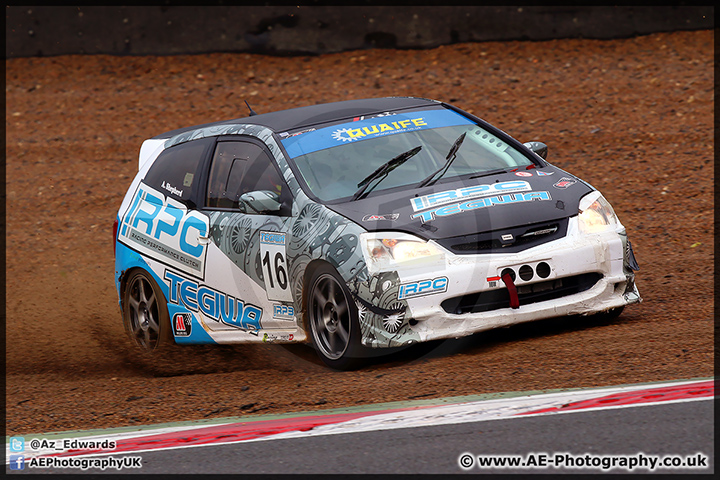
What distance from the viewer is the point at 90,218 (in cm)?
1273

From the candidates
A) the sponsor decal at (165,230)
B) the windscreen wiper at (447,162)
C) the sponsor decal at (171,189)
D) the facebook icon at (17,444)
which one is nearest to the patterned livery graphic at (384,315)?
the windscreen wiper at (447,162)

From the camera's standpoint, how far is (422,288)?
5.86m

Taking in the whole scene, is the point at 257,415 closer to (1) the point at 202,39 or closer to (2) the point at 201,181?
(2) the point at 201,181

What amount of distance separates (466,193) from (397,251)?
27.5 inches

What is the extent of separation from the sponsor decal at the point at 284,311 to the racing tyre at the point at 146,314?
1.40m

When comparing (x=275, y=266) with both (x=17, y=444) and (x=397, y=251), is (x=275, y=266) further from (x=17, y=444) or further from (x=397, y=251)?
(x=17, y=444)

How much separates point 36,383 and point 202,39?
10001 millimetres

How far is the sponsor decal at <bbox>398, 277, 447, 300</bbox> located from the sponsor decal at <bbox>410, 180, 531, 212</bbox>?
51 centimetres

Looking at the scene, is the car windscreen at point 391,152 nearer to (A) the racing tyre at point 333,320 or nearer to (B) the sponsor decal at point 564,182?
(B) the sponsor decal at point 564,182

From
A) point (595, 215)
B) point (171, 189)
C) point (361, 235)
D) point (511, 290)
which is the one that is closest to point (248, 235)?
point (361, 235)

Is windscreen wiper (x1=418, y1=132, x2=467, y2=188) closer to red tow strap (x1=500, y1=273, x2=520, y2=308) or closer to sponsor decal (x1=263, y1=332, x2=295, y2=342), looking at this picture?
red tow strap (x1=500, y1=273, x2=520, y2=308)

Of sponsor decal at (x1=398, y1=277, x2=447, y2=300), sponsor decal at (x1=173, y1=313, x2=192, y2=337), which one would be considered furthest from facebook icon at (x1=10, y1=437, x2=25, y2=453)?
sponsor decal at (x1=398, y1=277, x2=447, y2=300)

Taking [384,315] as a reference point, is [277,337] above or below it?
below

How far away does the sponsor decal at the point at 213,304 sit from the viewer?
22.5ft
